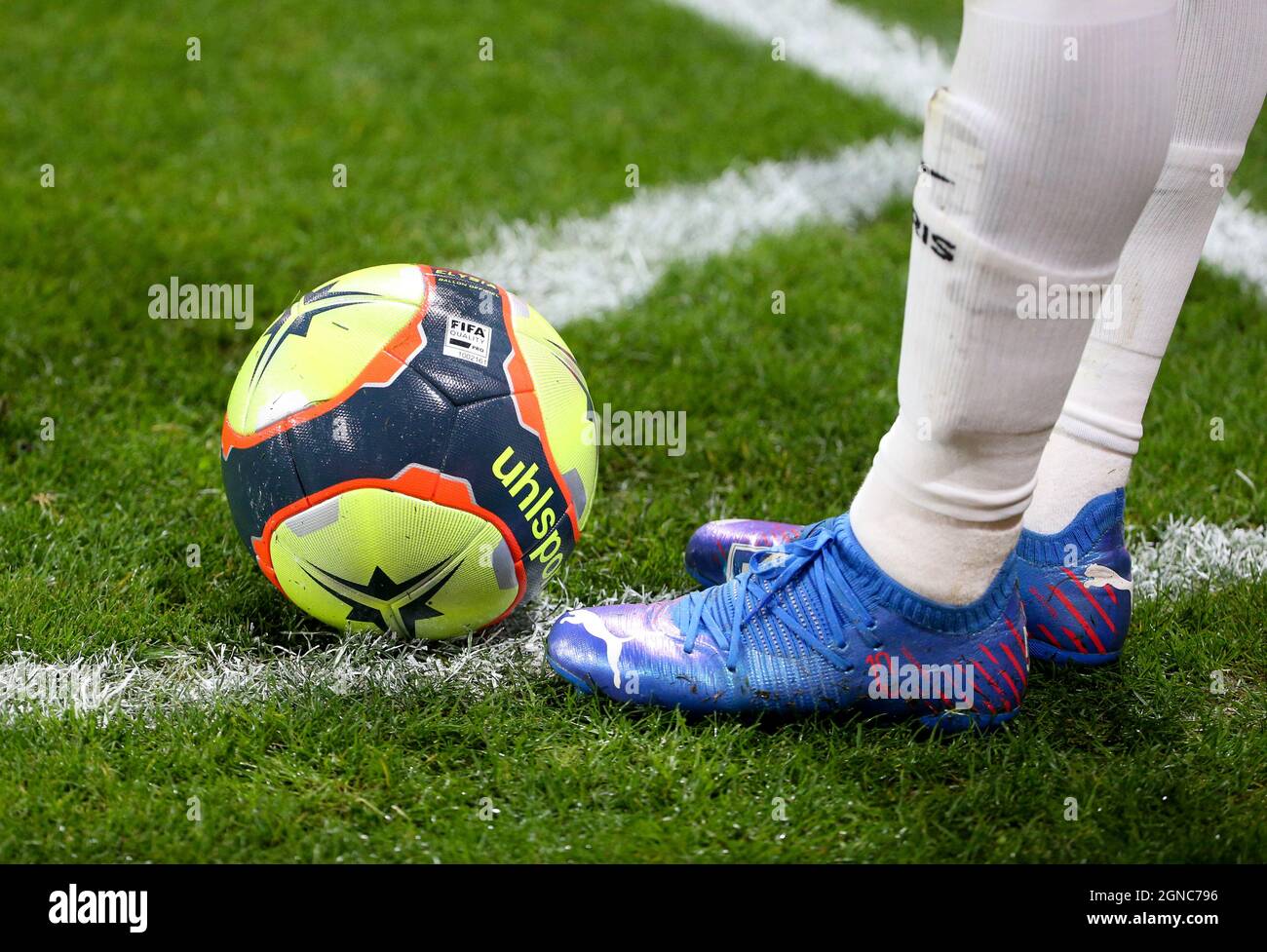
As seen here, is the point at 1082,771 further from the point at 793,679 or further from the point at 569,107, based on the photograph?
the point at 569,107

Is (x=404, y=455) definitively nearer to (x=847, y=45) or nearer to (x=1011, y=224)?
(x=1011, y=224)

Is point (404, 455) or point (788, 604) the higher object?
point (404, 455)

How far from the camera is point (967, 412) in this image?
1.64 m

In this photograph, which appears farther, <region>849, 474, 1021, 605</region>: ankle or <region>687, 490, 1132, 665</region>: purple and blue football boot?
<region>687, 490, 1132, 665</region>: purple and blue football boot

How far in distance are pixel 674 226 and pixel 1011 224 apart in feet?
7.24

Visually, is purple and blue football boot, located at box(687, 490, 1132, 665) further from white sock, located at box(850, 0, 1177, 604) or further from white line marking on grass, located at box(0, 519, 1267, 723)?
white line marking on grass, located at box(0, 519, 1267, 723)

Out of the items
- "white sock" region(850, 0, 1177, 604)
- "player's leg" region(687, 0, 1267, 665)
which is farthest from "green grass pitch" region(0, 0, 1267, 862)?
"white sock" region(850, 0, 1177, 604)

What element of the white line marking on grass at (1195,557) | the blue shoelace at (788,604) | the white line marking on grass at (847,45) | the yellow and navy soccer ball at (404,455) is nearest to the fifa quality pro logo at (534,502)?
the yellow and navy soccer ball at (404,455)

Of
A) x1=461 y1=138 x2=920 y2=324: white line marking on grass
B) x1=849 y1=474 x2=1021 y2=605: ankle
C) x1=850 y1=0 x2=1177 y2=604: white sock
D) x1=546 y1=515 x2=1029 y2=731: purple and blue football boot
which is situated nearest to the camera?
x1=850 y1=0 x2=1177 y2=604: white sock

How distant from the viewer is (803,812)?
1798 millimetres

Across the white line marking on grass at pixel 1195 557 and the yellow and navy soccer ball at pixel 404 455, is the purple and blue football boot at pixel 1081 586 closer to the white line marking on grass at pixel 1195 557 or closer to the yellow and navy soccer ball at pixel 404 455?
the white line marking on grass at pixel 1195 557

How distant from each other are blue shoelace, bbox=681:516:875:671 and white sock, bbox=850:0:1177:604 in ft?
0.55

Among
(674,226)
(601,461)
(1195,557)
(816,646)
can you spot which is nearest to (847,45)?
(674,226)

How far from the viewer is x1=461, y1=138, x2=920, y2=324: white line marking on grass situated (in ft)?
11.2
